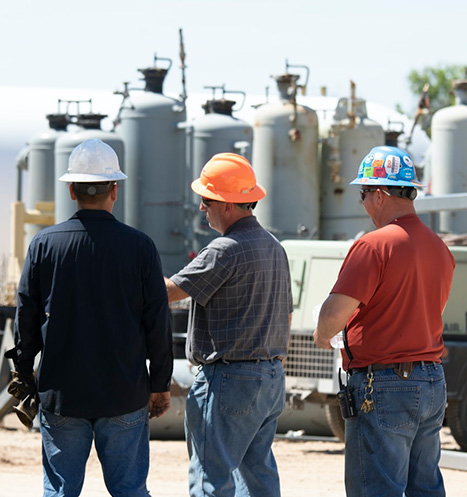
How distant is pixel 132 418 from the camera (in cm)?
409

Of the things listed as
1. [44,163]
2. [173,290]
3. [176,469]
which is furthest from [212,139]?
[173,290]

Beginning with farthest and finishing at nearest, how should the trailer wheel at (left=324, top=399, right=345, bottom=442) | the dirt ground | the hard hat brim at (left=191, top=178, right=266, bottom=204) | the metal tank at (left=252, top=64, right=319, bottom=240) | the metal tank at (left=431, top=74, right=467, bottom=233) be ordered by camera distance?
1. the metal tank at (left=431, top=74, right=467, bottom=233)
2. the metal tank at (left=252, top=64, right=319, bottom=240)
3. the trailer wheel at (left=324, top=399, right=345, bottom=442)
4. the dirt ground
5. the hard hat brim at (left=191, top=178, right=266, bottom=204)

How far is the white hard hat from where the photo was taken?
13.8 feet

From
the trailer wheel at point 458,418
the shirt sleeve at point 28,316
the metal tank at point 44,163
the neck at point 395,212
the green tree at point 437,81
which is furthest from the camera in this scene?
the green tree at point 437,81

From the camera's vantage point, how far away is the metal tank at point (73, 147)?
44.6 ft

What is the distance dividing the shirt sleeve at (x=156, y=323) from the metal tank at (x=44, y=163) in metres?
11.9

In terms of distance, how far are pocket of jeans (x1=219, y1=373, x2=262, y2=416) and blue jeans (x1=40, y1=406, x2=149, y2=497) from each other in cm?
43

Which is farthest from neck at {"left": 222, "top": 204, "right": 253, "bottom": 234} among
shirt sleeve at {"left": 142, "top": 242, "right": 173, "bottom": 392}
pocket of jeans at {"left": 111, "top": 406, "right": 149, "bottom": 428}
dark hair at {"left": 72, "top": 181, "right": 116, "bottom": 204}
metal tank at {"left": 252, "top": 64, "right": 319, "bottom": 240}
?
metal tank at {"left": 252, "top": 64, "right": 319, "bottom": 240}

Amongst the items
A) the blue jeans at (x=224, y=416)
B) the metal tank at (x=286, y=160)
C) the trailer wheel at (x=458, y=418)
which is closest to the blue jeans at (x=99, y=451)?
the blue jeans at (x=224, y=416)

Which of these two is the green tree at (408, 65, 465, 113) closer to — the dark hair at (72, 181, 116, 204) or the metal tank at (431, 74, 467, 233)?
the metal tank at (431, 74, 467, 233)

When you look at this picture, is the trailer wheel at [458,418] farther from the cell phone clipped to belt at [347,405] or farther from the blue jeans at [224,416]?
the cell phone clipped to belt at [347,405]

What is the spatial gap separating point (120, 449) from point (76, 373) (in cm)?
35

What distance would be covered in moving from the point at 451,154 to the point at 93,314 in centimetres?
1090

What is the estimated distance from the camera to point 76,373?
403cm
